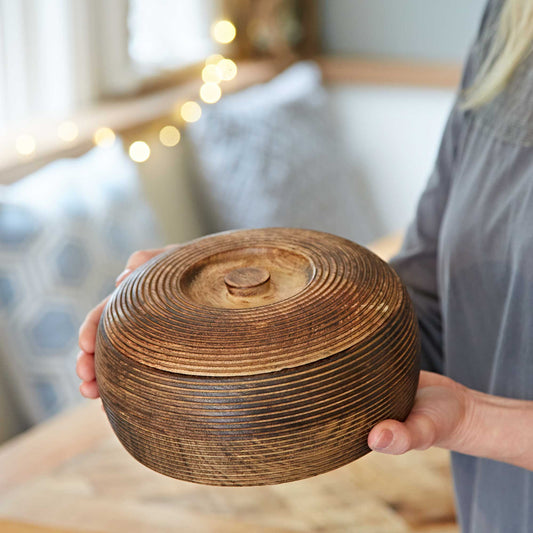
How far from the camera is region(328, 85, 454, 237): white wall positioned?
104 inches

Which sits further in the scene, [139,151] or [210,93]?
[210,93]

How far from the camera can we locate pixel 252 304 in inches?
21.0

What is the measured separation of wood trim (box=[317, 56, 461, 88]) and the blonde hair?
178 cm

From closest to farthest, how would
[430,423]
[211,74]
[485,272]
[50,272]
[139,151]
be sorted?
[430,423] → [485,272] → [50,272] → [139,151] → [211,74]

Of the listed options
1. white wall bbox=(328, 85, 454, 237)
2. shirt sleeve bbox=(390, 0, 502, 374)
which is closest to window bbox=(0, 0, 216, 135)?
white wall bbox=(328, 85, 454, 237)

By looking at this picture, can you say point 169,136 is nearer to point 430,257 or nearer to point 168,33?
→ point 168,33

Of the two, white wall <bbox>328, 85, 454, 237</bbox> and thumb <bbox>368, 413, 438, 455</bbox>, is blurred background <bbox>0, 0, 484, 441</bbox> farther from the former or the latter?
thumb <bbox>368, 413, 438, 455</bbox>

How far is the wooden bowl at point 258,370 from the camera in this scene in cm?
47

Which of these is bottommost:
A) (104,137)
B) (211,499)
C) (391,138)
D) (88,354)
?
(391,138)

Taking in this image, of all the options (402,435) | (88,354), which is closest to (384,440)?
(402,435)

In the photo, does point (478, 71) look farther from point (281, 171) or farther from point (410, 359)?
point (281, 171)

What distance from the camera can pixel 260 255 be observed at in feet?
2.02

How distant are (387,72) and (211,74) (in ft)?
2.11

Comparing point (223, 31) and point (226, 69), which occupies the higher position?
point (223, 31)
